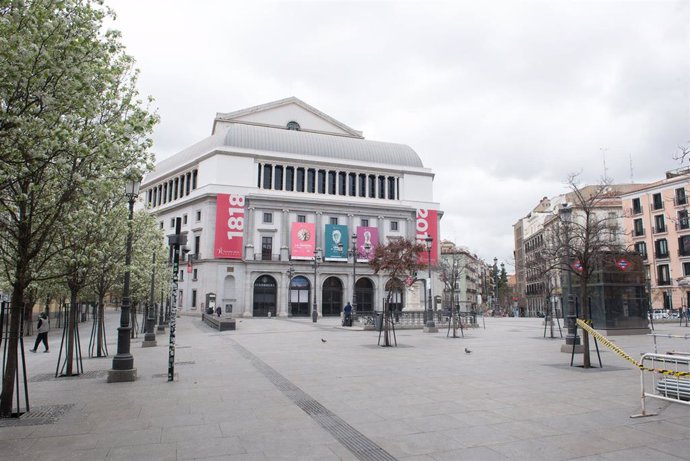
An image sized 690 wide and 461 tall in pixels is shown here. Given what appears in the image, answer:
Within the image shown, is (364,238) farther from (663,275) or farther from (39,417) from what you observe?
(39,417)

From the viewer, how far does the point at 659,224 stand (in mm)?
62125

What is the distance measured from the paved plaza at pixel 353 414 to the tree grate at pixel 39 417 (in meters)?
0.08

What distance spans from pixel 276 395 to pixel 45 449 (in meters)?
4.38

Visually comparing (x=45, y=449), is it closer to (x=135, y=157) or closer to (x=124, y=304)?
(x=135, y=157)

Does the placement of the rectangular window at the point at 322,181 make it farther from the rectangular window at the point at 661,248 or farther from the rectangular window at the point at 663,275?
the rectangular window at the point at 663,275

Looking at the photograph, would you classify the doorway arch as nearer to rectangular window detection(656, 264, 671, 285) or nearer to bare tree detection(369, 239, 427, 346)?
rectangular window detection(656, 264, 671, 285)

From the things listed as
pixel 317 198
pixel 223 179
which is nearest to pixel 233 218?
pixel 223 179

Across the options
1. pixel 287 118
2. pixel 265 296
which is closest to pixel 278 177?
pixel 287 118

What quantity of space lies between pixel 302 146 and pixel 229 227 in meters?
15.7

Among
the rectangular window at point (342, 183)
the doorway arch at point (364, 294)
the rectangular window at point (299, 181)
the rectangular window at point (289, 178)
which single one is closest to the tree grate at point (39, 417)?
the doorway arch at point (364, 294)

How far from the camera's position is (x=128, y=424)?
25.7 feet

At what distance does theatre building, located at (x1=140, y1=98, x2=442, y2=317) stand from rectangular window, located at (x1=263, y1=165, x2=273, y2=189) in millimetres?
186

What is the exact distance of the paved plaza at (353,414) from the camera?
638cm

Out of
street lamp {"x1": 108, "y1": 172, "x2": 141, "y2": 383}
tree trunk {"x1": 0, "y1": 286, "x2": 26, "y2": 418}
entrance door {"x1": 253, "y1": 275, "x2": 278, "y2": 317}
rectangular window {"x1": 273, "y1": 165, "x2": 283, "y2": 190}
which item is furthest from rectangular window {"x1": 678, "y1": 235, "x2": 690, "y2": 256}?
tree trunk {"x1": 0, "y1": 286, "x2": 26, "y2": 418}
